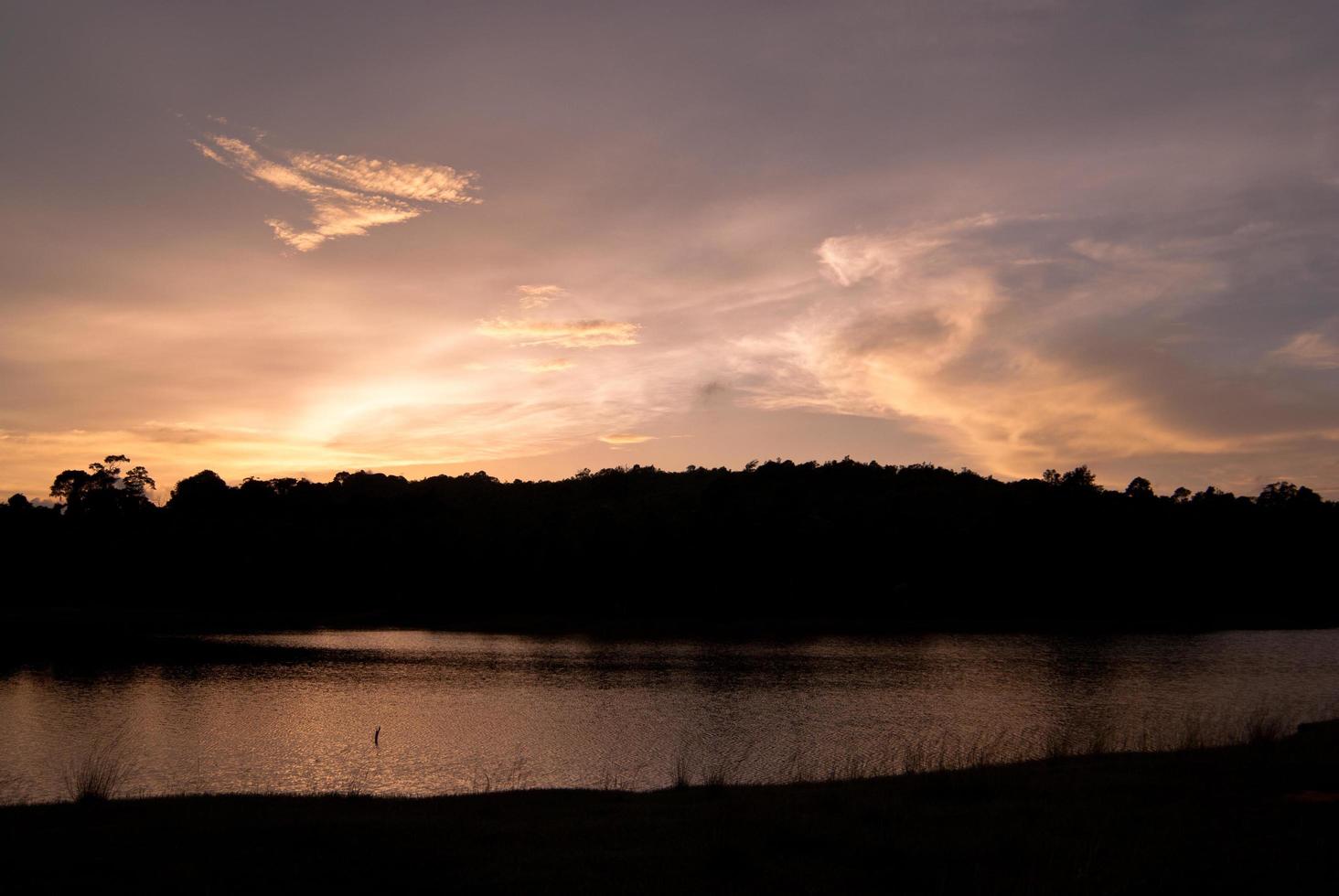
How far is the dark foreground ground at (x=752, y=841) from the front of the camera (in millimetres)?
11305

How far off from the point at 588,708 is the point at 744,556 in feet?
269

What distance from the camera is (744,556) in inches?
4764

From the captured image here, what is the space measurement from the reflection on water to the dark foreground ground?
9.85m

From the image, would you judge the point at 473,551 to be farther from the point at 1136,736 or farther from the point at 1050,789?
the point at 1050,789

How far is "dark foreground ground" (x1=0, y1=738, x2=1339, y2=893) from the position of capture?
1130 centimetres

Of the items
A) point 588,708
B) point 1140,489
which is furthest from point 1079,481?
point 588,708

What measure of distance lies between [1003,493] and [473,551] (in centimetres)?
8295

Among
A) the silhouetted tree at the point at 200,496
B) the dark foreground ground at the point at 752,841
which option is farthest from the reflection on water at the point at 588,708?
the silhouetted tree at the point at 200,496

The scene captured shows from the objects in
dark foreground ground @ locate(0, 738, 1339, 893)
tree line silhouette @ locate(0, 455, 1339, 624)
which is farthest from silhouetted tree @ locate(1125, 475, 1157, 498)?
dark foreground ground @ locate(0, 738, 1339, 893)

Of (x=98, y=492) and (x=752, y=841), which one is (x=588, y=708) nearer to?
(x=752, y=841)

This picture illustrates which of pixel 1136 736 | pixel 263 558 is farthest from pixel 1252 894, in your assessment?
pixel 263 558

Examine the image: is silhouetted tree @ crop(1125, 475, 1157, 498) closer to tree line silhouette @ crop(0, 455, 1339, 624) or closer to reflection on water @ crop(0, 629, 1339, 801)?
tree line silhouette @ crop(0, 455, 1339, 624)

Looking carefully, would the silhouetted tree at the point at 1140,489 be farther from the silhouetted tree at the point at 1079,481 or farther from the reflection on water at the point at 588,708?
the reflection on water at the point at 588,708

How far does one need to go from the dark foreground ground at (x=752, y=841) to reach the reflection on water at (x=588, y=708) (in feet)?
32.3
